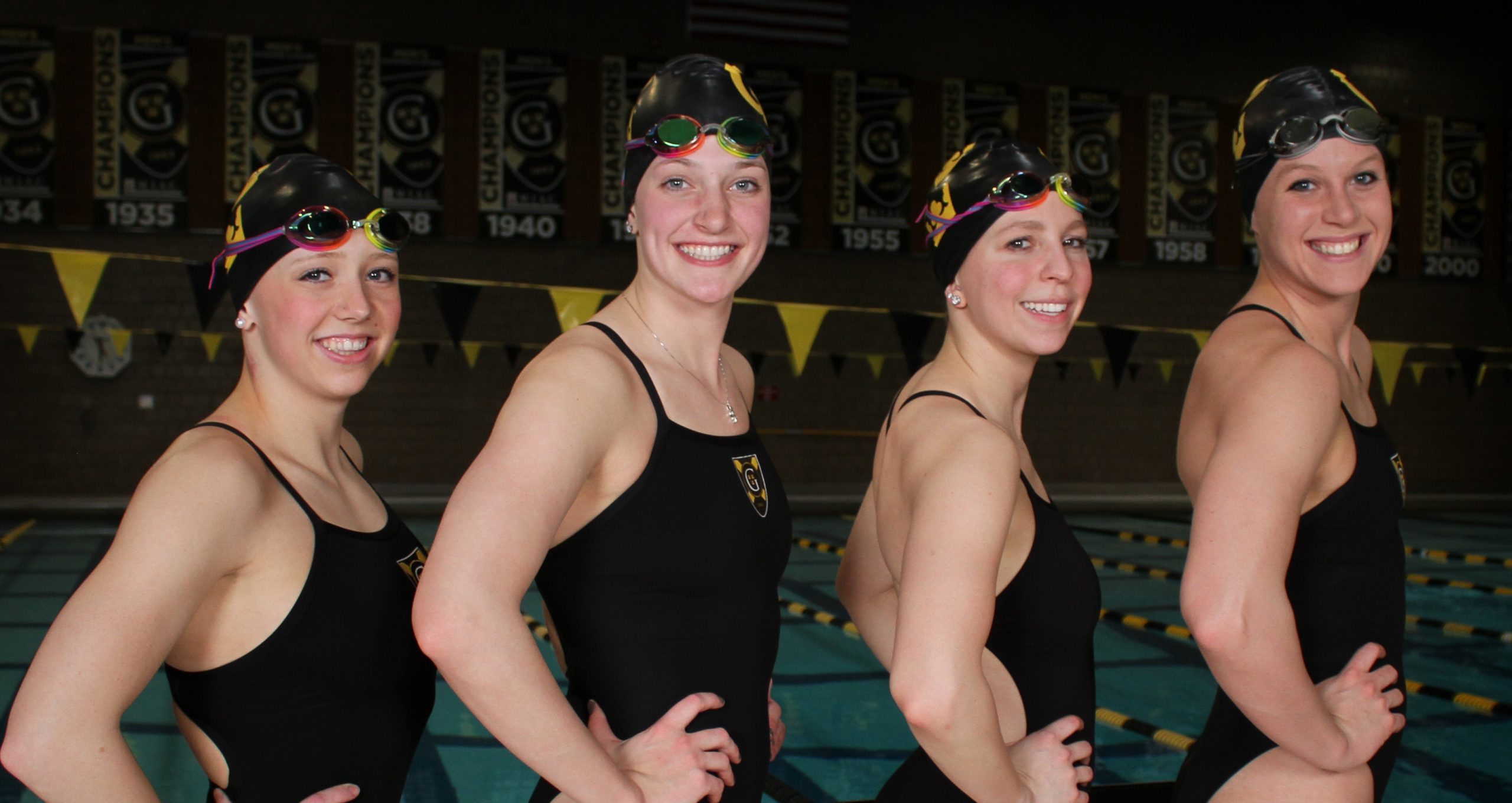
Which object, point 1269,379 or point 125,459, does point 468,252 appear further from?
point 1269,379

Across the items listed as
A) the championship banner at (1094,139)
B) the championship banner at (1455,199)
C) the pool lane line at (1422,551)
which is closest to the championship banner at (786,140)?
the championship banner at (1094,139)

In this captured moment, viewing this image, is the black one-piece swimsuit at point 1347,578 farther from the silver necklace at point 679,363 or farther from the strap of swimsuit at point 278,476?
the strap of swimsuit at point 278,476

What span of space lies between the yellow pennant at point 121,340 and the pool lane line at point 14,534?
192 centimetres

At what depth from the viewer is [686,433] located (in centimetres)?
160

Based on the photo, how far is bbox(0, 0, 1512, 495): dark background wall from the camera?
11797 millimetres

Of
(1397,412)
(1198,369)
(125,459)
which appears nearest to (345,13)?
(125,459)

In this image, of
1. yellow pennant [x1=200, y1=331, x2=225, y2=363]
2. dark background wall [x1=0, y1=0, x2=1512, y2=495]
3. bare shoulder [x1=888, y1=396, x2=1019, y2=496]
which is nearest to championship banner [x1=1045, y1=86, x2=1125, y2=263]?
dark background wall [x1=0, y1=0, x2=1512, y2=495]

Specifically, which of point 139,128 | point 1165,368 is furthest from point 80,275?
point 1165,368

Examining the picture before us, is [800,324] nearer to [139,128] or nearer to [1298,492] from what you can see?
[1298,492]

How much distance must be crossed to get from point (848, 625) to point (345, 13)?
9.37 metres

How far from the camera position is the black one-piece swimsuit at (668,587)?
1542 mm

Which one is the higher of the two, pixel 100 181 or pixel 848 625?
pixel 100 181

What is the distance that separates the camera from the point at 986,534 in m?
1.55

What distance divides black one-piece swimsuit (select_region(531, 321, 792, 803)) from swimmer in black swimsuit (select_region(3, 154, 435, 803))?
293mm
